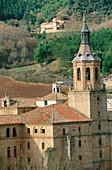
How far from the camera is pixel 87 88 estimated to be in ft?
278

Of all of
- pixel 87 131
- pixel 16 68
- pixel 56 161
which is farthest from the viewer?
pixel 16 68

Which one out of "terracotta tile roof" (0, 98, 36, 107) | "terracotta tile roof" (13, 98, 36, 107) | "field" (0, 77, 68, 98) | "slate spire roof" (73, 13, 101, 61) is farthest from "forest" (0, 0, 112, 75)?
"slate spire roof" (73, 13, 101, 61)

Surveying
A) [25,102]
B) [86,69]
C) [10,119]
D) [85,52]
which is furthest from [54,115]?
[25,102]

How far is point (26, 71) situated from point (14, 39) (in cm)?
3370

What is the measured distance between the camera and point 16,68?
6432 inches

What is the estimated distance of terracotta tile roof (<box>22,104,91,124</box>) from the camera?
267 feet

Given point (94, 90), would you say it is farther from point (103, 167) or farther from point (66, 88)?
point (66, 88)

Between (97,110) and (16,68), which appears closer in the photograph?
(97,110)

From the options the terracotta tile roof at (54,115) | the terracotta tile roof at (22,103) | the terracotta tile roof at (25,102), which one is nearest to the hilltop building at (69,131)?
the terracotta tile roof at (54,115)

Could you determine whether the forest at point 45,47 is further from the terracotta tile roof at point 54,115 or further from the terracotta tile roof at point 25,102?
the terracotta tile roof at point 54,115

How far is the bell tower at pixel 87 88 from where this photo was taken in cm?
8462

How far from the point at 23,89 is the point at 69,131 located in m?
43.8

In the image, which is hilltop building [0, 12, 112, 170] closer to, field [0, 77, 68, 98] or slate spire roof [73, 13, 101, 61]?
slate spire roof [73, 13, 101, 61]

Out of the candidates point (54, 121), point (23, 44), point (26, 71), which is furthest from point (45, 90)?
point (23, 44)
